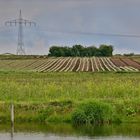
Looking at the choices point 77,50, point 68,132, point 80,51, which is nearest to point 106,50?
point 80,51

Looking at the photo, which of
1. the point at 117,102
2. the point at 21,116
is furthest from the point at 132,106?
the point at 21,116

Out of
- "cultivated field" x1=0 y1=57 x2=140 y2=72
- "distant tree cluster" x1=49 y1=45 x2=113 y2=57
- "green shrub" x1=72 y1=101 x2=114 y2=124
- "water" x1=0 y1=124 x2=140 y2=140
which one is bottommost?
"water" x1=0 y1=124 x2=140 y2=140

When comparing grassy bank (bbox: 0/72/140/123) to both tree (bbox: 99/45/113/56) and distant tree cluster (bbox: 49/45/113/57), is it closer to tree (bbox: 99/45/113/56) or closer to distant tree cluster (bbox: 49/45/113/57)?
distant tree cluster (bbox: 49/45/113/57)

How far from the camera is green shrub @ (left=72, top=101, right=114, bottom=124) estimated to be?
31.0 metres

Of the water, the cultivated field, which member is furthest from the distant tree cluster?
the water

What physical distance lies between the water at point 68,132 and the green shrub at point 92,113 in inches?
29.8

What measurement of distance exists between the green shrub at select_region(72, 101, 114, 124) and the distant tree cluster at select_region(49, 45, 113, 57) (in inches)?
3870

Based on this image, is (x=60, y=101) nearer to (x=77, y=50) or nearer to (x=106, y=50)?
(x=106, y=50)

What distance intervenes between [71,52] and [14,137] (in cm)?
10571

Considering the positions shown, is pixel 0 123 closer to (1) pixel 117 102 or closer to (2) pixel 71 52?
(1) pixel 117 102

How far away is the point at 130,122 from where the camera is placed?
3195 cm

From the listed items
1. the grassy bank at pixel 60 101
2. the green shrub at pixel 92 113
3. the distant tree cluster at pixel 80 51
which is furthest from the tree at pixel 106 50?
the green shrub at pixel 92 113

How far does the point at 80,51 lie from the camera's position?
447ft

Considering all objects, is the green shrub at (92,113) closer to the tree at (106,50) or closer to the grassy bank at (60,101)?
the grassy bank at (60,101)
